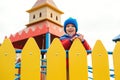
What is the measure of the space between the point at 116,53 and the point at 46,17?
26.0 ft

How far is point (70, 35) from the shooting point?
350cm

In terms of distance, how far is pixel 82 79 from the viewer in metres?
2.78

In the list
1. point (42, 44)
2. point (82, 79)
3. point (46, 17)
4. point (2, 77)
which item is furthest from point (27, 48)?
point (46, 17)

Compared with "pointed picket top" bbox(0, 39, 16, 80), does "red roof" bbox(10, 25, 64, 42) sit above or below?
above

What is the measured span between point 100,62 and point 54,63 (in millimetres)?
536

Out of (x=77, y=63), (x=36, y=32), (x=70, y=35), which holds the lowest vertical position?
(x=77, y=63)

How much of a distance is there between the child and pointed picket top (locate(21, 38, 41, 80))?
0.62 m

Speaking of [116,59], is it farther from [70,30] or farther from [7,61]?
[7,61]

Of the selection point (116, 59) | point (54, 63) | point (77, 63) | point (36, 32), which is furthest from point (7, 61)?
point (36, 32)

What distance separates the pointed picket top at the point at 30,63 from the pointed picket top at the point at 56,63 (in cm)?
12

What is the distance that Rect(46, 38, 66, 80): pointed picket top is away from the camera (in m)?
2.75

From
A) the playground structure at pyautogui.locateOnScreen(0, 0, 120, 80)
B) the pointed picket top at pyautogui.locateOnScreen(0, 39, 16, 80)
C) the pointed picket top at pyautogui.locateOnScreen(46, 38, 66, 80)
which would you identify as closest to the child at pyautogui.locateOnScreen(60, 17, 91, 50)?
the playground structure at pyautogui.locateOnScreen(0, 0, 120, 80)

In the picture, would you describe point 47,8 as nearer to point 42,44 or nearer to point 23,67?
point 42,44

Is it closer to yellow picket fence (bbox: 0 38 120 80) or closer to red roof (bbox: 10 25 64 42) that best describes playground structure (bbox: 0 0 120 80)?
yellow picket fence (bbox: 0 38 120 80)
